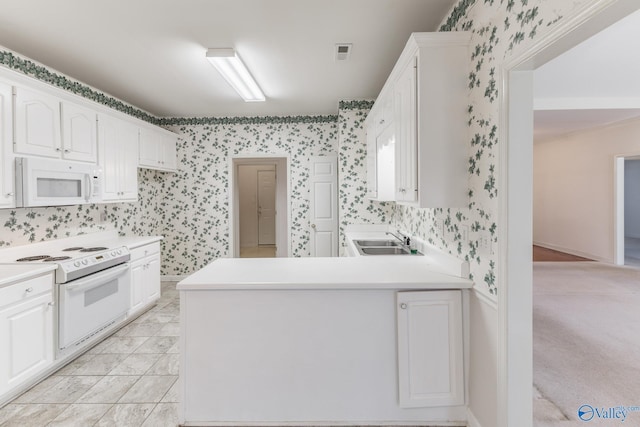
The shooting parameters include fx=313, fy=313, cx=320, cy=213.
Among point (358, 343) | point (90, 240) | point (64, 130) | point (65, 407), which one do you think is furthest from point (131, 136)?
point (358, 343)

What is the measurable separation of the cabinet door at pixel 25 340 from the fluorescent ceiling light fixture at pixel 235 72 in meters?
2.38

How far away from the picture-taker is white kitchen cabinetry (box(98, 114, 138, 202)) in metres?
3.38

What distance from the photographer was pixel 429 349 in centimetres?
190

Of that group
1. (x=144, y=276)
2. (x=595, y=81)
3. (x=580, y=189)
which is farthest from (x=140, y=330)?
(x=580, y=189)

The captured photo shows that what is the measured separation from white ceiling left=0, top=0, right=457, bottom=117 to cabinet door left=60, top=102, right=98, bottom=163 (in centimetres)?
48

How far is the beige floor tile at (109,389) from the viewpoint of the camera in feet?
7.24

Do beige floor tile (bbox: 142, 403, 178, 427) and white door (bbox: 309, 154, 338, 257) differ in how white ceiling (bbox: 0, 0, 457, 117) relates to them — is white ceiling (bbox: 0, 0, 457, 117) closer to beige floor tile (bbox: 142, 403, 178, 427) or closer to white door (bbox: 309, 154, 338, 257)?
white door (bbox: 309, 154, 338, 257)

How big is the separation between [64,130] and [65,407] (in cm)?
229

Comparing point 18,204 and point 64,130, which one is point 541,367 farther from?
point 64,130

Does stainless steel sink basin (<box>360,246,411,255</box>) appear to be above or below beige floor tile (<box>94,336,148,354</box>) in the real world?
above

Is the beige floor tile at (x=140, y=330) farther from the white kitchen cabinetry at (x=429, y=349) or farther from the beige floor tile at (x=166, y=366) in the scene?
the white kitchen cabinetry at (x=429, y=349)

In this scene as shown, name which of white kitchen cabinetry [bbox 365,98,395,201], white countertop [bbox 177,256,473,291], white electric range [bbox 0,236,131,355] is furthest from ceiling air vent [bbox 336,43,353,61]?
white electric range [bbox 0,236,131,355]

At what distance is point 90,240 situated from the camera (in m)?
3.61

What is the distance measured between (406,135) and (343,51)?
1.21 metres
